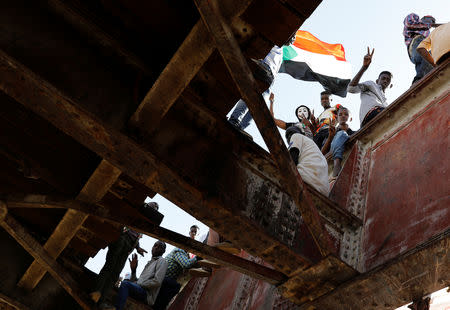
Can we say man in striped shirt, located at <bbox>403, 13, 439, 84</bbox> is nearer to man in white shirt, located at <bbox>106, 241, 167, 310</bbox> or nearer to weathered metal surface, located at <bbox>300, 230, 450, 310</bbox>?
weathered metal surface, located at <bbox>300, 230, 450, 310</bbox>

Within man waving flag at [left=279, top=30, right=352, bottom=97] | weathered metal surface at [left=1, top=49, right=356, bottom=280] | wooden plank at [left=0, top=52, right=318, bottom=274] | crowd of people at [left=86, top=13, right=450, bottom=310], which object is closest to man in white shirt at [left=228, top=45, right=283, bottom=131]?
crowd of people at [left=86, top=13, right=450, bottom=310]

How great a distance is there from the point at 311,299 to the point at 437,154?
206cm

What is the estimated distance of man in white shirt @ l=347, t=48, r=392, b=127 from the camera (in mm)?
9329

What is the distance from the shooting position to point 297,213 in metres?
5.14

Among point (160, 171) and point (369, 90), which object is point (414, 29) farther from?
point (160, 171)

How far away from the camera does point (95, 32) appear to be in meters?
4.23

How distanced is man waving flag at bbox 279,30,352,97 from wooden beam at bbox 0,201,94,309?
12.3 metres

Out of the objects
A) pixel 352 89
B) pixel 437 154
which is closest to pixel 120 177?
pixel 437 154

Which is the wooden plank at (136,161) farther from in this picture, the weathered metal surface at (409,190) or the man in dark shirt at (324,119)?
the man in dark shirt at (324,119)

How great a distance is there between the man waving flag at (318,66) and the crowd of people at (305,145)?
5.23 meters

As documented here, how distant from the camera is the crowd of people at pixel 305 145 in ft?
21.2

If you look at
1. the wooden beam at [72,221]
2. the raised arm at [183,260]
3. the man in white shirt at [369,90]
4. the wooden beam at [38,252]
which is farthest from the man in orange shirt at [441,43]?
the raised arm at [183,260]

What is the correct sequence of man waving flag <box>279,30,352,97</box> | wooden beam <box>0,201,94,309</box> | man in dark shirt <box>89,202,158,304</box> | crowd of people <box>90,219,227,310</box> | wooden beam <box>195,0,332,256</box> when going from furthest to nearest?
man waving flag <box>279,30,352,97</box> → crowd of people <box>90,219,227,310</box> → man in dark shirt <box>89,202,158,304</box> → wooden beam <box>0,201,94,309</box> → wooden beam <box>195,0,332,256</box>

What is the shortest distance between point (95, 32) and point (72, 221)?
94.5 inches
